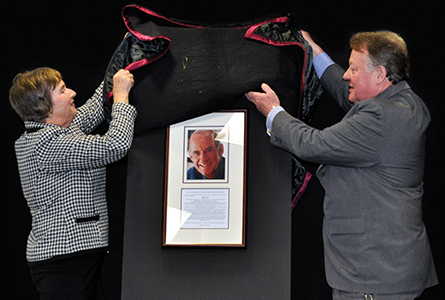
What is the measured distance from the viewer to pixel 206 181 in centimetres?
217

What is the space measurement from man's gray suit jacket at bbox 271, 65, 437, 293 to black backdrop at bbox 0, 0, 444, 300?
583mm

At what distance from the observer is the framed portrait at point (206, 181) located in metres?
2.14

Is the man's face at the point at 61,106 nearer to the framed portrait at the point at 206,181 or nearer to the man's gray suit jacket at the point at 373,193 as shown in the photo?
the framed portrait at the point at 206,181

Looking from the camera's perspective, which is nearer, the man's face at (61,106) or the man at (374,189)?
the man at (374,189)

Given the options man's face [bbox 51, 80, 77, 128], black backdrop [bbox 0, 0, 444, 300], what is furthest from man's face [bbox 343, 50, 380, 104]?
man's face [bbox 51, 80, 77, 128]

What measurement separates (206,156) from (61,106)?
678 mm

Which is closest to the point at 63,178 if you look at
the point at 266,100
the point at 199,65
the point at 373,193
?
the point at 199,65

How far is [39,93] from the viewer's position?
7.34ft

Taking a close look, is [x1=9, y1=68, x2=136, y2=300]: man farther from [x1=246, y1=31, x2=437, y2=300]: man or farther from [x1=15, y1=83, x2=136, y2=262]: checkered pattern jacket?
[x1=246, y1=31, x2=437, y2=300]: man

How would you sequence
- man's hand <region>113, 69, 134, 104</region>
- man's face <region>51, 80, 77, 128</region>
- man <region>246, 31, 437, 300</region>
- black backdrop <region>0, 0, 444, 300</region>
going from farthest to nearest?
black backdrop <region>0, 0, 444, 300</region>
man's face <region>51, 80, 77, 128</region>
man's hand <region>113, 69, 134, 104</region>
man <region>246, 31, 437, 300</region>

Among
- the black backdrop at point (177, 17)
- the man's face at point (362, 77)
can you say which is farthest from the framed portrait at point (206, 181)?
the man's face at point (362, 77)

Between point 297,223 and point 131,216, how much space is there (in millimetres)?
911

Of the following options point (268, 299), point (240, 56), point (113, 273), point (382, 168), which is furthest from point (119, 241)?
point (382, 168)

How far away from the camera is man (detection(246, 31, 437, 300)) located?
1.96m
